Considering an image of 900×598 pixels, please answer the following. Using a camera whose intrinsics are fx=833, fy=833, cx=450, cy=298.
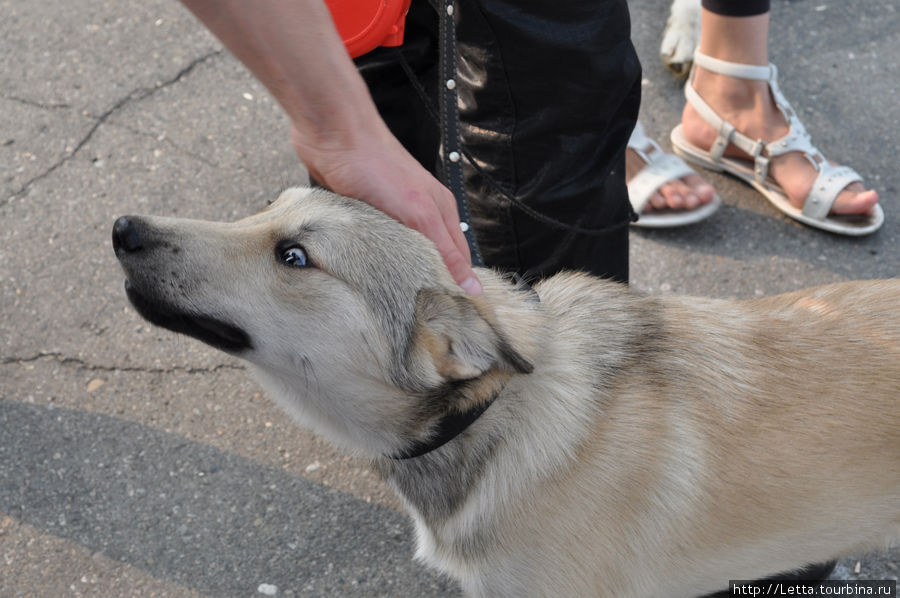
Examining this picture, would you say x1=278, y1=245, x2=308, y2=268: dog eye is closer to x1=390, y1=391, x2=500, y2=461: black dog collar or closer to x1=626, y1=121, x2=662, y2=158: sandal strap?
x1=390, y1=391, x2=500, y2=461: black dog collar

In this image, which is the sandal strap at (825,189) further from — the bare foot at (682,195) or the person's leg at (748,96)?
the bare foot at (682,195)

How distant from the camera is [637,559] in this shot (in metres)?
2.17

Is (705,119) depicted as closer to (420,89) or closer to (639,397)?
(420,89)

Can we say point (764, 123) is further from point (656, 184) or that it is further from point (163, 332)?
point (163, 332)

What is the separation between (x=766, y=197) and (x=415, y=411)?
8.23ft

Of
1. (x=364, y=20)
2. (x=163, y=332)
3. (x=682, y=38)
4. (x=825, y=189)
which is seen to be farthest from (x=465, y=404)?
(x=682, y=38)

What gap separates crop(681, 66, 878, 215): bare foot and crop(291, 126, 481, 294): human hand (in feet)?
7.28

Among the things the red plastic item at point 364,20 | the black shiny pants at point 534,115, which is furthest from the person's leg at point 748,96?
the red plastic item at point 364,20

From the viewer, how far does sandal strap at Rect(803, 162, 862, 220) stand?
3604 millimetres

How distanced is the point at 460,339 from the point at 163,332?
182 centimetres

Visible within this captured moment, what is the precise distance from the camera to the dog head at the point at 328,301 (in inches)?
77.9

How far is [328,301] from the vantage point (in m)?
2.01

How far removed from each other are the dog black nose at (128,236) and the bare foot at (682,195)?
239 centimetres

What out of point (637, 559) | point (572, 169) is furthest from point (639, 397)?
point (572, 169)
